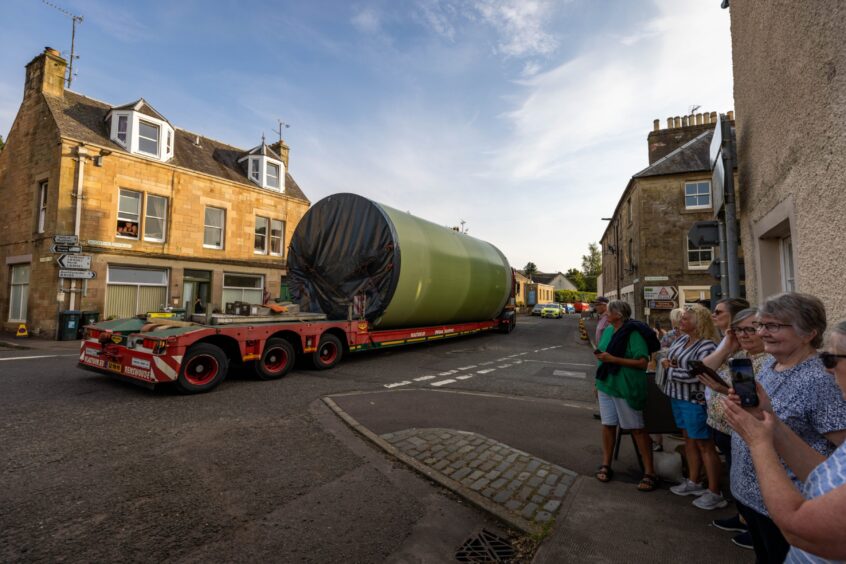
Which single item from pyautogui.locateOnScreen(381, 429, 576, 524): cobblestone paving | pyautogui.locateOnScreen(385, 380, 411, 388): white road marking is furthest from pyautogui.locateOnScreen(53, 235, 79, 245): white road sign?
pyautogui.locateOnScreen(381, 429, 576, 524): cobblestone paving

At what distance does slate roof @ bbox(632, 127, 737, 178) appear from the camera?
18484 millimetres

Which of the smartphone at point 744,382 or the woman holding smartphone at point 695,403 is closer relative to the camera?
the smartphone at point 744,382

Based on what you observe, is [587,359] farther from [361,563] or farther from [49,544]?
[49,544]

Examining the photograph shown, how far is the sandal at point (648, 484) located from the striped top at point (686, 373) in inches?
29.7

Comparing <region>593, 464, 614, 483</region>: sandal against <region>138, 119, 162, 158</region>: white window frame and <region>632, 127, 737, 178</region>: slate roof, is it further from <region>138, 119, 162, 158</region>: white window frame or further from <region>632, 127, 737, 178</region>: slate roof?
<region>138, 119, 162, 158</region>: white window frame

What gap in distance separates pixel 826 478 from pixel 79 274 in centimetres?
1874

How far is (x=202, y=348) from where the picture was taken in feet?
21.3

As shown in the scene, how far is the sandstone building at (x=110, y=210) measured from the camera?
1475 cm

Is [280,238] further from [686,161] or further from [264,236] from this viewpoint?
[686,161]

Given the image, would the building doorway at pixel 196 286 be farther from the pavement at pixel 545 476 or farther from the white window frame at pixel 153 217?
the pavement at pixel 545 476

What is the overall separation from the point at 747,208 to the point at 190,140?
22610 mm

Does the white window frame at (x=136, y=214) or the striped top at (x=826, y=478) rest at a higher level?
the white window frame at (x=136, y=214)

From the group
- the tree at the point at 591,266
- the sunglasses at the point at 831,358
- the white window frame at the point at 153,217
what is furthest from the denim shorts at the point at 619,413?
the tree at the point at 591,266

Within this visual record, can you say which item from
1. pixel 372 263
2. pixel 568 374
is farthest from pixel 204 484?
pixel 568 374
